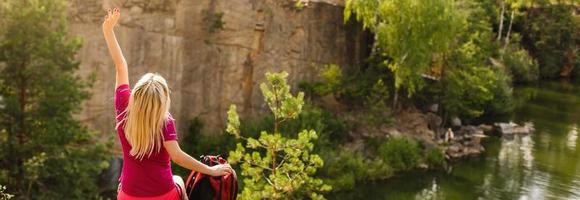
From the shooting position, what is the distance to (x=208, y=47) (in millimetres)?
20953

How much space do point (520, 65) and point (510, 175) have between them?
57.7ft

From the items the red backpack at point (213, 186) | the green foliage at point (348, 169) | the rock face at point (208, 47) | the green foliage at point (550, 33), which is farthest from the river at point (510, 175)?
the red backpack at point (213, 186)

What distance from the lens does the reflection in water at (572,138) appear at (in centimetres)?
2543

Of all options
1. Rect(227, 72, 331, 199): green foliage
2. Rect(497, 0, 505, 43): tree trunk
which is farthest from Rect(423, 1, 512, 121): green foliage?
Rect(227, 72, 331, 199): green foliage

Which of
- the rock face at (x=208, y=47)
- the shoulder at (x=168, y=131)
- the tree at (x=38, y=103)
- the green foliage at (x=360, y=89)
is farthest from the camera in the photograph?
the green foliage at (x=360, y=89)

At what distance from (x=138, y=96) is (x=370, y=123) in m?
20.0

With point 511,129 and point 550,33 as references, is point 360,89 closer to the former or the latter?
point 511,129

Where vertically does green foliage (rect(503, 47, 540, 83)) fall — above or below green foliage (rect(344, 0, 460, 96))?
below

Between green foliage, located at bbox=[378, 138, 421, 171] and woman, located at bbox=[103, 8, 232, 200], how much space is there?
17.9 metres

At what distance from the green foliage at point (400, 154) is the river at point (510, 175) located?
337mm

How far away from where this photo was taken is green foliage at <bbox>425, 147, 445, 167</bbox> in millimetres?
22734

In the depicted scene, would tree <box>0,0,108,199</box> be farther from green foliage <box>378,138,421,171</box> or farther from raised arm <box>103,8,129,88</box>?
green foliage <box>378,138,421,171</box>

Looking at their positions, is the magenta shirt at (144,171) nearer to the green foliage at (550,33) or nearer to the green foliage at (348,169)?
the green foliage at (348,169)

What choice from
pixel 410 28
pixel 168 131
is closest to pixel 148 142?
pixel 168 131
